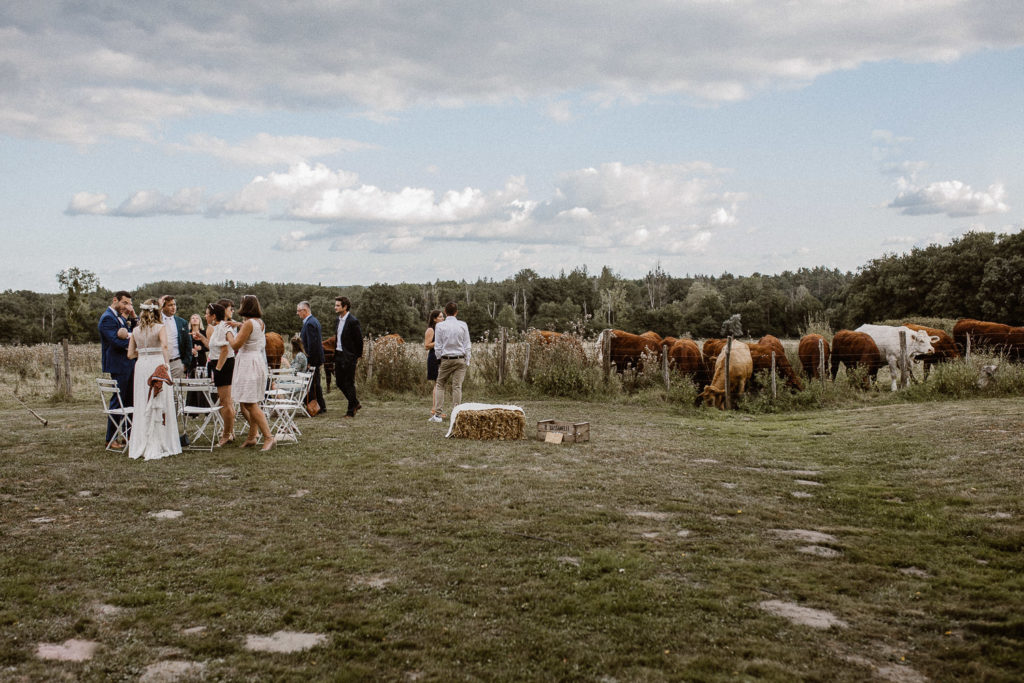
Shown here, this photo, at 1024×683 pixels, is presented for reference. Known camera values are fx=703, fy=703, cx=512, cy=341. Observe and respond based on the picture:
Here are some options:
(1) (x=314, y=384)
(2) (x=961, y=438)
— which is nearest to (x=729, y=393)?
(2) (x=961, y=438)

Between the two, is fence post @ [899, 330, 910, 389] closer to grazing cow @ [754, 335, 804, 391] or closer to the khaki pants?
grazing cow @ [754, 335, 804, 391]

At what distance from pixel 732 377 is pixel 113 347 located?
1205 centimetres

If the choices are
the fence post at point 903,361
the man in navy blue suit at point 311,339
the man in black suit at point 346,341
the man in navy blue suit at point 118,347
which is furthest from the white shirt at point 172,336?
the fence post at point 903,361

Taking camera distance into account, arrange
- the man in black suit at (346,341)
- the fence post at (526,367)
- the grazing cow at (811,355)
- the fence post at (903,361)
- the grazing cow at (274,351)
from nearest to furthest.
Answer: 1. the man in black suit at (346,341)
2. the fence post at (903,361)
3. the fence post at (526,367)
4. the grazing cow at (274,351)
5. the grazing cow at (811,355)

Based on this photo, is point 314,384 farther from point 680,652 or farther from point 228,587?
point 680,652

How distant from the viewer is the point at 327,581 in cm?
441

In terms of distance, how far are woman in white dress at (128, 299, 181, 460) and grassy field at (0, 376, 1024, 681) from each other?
13.9 inches

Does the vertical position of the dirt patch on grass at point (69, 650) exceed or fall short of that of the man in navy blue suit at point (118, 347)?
it falls short

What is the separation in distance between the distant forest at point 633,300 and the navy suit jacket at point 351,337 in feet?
22.7

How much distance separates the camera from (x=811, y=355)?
63.5 feet

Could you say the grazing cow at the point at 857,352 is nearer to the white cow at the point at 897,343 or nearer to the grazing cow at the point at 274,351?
the white cow at the point at 897,343

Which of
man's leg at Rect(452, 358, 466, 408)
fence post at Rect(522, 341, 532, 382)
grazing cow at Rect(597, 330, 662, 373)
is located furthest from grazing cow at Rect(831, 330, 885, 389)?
man's leg at Rect(452, 358, 466, 408)

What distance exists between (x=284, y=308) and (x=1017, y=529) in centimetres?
6071

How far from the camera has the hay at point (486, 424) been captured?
1016 centimetres
